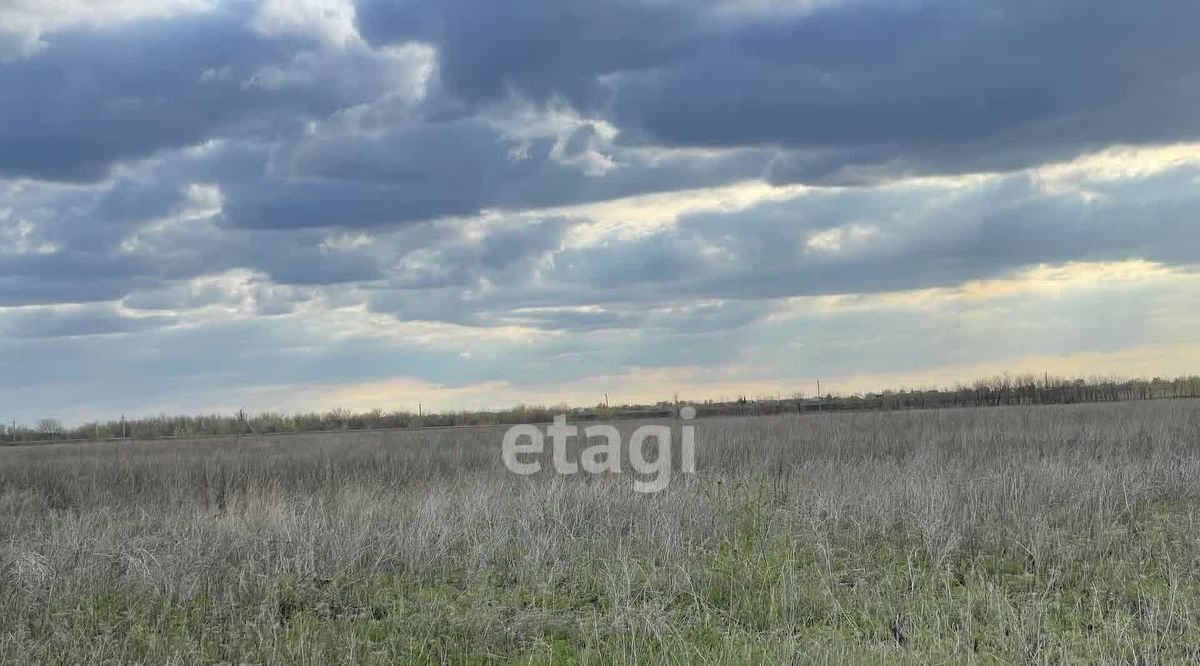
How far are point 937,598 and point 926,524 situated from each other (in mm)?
1784

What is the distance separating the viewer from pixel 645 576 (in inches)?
318

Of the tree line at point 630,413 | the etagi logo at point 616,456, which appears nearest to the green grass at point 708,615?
the etagi logo at point 616,456

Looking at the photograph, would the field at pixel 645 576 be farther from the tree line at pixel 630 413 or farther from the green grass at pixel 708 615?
the tree line at pixel 630 413

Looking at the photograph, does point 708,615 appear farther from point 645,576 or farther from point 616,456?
point 616,456

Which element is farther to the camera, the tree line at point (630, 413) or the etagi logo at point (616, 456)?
the tree line at point (630, 413)

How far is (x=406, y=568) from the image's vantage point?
894 cm

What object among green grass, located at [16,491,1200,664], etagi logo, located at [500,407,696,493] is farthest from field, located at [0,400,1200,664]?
etagi logo, located at [500,407,696,493]

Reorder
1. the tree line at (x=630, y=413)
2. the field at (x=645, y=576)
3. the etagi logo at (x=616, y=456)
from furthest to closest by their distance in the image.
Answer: the tree line at (x=630, y=413) < the etagi logo at (x=616, y=456) < the field at (x=645, y=576)

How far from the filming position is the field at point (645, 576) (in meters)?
6.78

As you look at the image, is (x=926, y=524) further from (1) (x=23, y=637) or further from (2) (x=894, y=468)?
(1) (x=23, y=637)

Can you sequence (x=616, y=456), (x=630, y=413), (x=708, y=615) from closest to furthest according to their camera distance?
(x=708, y=615)
(x=616, y=456)
(x=630, y=413)

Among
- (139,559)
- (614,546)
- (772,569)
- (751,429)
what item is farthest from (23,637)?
(751,429)

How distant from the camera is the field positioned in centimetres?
678

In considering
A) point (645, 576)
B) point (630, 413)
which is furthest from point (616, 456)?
point (630, 413)
